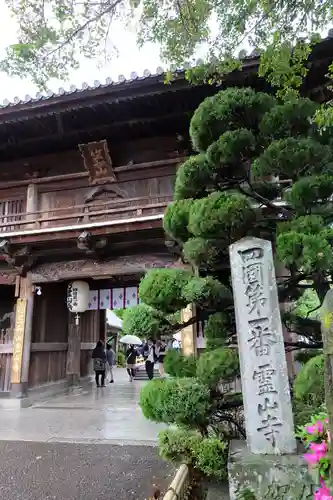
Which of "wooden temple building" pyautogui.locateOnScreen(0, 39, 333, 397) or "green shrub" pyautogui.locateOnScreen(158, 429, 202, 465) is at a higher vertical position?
"wooden temple building" pyautogui.locateOnScreen(0, 39, 333, 397)

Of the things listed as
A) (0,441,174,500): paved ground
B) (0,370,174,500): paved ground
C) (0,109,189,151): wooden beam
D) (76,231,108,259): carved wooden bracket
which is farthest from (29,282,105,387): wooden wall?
(0,441,174,500): paved ground

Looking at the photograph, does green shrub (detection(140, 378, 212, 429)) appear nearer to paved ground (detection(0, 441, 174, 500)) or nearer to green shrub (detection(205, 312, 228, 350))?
green shrub (detection(205, 312, 228, 350))

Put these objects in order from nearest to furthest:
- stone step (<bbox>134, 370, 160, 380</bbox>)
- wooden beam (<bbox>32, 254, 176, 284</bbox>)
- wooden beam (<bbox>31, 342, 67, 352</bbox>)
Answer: wooden beam (<bbox>32, 254, 176, 284</bbox>), wooden beam (<bbox>31, 342, 67, 352</bbox>), stone step (<bbox>134, 370, 160, 380</bbox>)

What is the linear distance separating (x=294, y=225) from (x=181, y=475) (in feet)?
8.37

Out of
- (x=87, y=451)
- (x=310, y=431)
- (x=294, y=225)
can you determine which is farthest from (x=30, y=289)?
(x=310, y=431)

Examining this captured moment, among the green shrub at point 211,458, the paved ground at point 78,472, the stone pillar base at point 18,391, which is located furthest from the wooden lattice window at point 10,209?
the green shrub at point 211,458

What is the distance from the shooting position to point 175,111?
316 inches

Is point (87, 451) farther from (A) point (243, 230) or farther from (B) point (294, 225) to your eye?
(B) point (294, 225)

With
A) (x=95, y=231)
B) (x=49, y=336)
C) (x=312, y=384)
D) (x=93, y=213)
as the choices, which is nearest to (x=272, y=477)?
(x=312, y=384)

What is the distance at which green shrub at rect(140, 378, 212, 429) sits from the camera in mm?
3373

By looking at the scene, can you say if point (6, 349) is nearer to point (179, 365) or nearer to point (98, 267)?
point (98, 267)

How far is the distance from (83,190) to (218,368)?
22.3 feet

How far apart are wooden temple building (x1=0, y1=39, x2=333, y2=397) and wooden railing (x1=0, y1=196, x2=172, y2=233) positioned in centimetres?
3

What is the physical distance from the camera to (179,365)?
13.4 feet
